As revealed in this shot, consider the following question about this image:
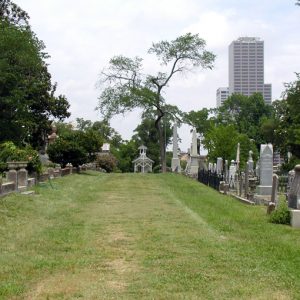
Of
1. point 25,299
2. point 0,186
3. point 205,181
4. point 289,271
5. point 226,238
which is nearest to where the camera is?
point 25,299

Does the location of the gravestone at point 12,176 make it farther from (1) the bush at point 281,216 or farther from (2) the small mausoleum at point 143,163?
(2) the small mausoleum at point 143,163

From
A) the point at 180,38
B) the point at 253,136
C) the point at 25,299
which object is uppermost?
the point at 180,38

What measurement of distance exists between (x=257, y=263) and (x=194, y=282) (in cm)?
176

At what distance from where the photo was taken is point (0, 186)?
Result: 61.5 feet

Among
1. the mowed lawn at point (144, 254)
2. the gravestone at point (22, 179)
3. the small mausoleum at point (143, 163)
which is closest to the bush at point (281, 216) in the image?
the mowed lawn at point (144, 254)

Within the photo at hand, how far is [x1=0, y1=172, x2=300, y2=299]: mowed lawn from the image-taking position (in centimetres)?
740

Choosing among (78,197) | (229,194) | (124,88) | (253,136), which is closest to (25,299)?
(78,197)

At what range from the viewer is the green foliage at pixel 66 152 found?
41719mm

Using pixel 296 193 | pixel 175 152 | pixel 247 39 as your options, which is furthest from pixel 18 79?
pixel 247 39

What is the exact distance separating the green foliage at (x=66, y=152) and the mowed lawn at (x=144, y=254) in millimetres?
24346

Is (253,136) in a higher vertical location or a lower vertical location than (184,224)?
higher

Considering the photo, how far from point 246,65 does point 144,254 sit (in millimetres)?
112529

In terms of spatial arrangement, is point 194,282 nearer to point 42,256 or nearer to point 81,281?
point 81,281

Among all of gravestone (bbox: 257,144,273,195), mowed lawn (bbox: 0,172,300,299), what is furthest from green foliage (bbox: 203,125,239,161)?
mowed lawn (bbox: 0,172,300,299)
